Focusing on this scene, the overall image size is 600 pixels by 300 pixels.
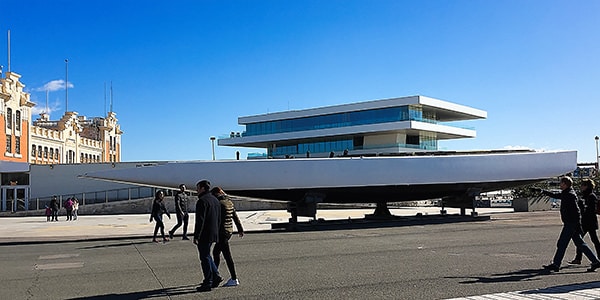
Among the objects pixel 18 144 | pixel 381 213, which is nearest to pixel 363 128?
pixel 18 144

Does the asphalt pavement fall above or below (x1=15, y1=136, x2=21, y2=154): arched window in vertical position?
below

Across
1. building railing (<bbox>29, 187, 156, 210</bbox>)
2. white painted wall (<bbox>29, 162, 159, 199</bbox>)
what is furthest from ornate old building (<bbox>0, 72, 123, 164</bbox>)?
building railing (<bbox>29, 187, 156, 210</bbox>)

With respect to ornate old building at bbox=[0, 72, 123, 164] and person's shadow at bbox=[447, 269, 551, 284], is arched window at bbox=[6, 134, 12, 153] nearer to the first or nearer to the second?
ornate old building at bbox=[0, 72, 123, 164]

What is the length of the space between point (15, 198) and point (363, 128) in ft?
108

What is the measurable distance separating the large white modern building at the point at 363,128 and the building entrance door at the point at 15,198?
21.2 meters

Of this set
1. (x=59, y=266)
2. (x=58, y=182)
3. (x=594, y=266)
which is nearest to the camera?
(x=594, y=266)

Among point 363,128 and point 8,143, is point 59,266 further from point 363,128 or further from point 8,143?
point 363,128

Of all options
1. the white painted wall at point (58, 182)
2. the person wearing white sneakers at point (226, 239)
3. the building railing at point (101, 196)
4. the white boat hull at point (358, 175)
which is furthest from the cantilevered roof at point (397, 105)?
the person wearing white sneakers at point (226, 239)

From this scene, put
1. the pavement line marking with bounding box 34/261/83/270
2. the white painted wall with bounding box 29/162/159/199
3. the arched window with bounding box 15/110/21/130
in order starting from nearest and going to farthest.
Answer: the pavement line marking with bounding box 34/261/83/270 < the white painted wall with bounding box 29/162/159/199 < the arched window with bounding box 15/110/21/130

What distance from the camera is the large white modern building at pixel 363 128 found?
5662 centimetres

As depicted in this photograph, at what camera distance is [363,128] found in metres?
58.3

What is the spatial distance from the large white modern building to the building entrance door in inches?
834

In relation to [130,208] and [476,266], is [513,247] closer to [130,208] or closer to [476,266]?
[476,266]

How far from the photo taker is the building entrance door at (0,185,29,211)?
4309 cm
